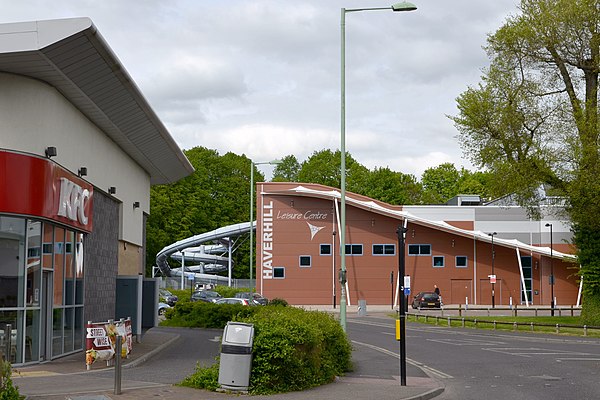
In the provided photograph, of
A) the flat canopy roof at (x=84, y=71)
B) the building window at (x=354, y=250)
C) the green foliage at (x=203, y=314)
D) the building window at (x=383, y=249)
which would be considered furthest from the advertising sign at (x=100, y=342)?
the building window at (x=383, y=249)

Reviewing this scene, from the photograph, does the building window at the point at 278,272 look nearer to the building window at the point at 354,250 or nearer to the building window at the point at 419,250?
the building window at the point at 354,250

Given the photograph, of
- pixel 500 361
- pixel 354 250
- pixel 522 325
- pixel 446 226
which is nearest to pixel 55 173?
pixel 500 361

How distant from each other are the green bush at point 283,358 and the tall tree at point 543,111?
25596mm

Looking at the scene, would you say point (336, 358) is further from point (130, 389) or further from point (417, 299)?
point (417, 299)

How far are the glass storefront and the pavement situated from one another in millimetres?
525

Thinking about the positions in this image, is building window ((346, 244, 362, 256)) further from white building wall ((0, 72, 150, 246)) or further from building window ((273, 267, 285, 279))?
white building wall ((0, 72, 150, 246))

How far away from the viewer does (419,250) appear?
2940 inches

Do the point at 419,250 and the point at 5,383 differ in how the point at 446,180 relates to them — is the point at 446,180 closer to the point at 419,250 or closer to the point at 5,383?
the point at 419,250

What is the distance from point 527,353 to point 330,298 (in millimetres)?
46947

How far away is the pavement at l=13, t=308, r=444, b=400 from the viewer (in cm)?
1485

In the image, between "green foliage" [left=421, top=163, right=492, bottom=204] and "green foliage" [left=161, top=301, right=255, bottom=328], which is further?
"green foliage" [left=421, top=163, right=492, bottom=204]

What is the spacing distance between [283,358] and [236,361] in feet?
2.92

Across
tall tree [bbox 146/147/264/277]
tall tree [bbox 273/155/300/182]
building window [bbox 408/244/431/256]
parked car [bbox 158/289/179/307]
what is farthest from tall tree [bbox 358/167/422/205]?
parked car [bbox 158/289/179/307]

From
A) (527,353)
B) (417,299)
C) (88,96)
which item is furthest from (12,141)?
(417,299)
